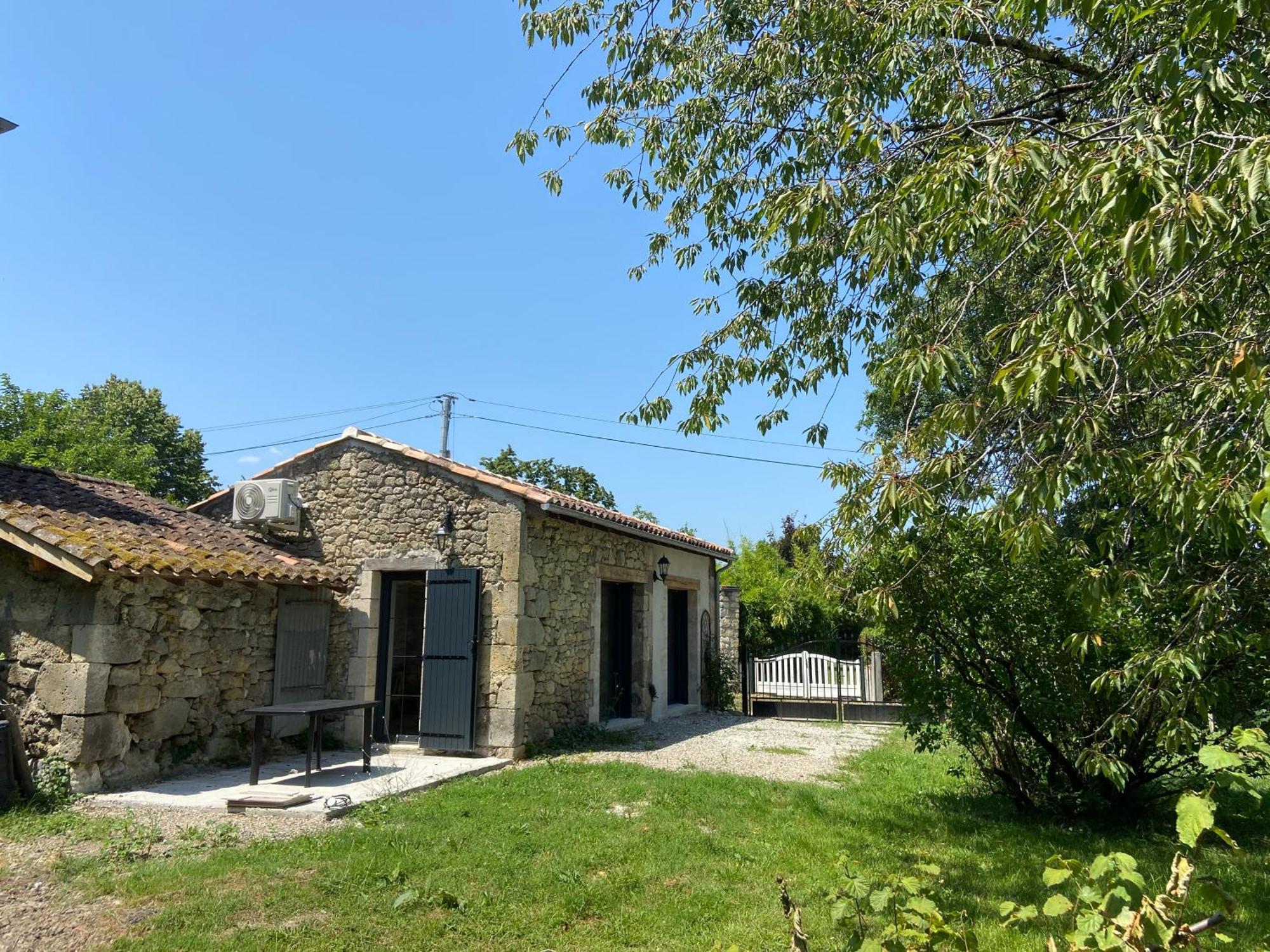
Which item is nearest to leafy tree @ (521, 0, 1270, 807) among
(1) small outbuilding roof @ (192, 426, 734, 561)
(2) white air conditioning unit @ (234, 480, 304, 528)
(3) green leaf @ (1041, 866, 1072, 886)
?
(3) green leaf @ (1041, 866, 1072, 886)

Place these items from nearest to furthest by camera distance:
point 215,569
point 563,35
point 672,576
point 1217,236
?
point 1217,236
point 563,35
point 215,569
point 672,576

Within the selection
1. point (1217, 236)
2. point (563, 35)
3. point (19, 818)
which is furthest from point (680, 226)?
point (19, 818)

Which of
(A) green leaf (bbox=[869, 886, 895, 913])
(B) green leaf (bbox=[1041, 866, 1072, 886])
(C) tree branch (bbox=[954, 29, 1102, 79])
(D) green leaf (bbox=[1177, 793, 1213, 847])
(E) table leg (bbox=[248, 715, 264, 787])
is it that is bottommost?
(E) table leg (bbox=[248, 715, 264, 787])

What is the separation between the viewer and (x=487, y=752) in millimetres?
8625

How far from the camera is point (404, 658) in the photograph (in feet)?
33.3

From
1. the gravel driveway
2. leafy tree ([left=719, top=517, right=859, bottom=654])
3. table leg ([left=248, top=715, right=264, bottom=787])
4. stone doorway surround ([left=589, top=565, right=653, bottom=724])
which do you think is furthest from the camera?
leafy tree ([left=719, top=517, right=859, bottom=654])

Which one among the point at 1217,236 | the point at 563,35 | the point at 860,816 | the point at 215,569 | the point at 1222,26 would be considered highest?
the point at 563,35

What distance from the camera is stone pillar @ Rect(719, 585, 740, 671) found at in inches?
561

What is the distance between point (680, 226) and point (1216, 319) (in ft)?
12.9

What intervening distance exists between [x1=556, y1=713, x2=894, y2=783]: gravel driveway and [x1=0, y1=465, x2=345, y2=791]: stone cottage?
11.7ft

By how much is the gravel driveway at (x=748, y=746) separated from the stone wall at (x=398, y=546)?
1257 mm

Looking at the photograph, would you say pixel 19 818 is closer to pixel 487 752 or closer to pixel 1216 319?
pixel 487 752

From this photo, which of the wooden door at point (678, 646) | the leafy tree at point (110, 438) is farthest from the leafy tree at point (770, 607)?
the leafy tree at point (110, 438)

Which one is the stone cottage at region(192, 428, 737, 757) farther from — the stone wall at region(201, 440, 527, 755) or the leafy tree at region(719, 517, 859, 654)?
the leafy tree at region(719, 517, 859, 654)
